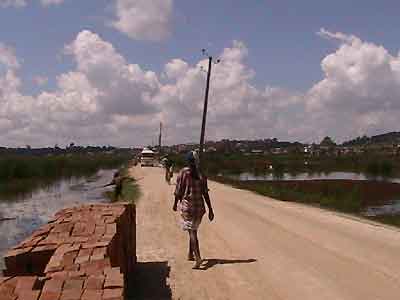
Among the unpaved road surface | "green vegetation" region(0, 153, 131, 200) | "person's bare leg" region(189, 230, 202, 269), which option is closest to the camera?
the unpaved road surface

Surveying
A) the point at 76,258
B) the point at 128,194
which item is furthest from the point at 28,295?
the point at 128,194

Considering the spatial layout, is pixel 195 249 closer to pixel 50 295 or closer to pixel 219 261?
pixel 219 261

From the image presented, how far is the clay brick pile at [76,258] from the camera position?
505 cm

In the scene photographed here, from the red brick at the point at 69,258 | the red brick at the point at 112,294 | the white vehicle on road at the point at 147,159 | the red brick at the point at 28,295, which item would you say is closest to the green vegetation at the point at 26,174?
the white vehicle on road at the point at 147,159

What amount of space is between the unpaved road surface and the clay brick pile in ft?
3.15

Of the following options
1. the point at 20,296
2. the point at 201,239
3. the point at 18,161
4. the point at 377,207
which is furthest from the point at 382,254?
the point at 18,161

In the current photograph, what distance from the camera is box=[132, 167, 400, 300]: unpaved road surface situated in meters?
8.21

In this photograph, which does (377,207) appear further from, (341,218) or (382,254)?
(382,254)

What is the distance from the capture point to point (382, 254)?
11023 millimetres

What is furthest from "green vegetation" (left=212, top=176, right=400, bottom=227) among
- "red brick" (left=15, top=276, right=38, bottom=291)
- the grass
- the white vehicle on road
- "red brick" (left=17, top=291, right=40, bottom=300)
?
the white vehicle on road

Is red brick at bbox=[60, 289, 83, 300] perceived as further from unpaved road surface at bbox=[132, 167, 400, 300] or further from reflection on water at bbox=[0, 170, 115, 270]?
reflection on water at bbox=[0, 170, 115, 270]

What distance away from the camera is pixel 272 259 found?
412 inches

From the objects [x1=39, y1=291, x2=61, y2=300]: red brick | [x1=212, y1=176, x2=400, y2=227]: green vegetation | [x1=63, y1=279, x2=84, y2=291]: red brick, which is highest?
[x1=63, y1=279, x2=84, y2=291]: red brick

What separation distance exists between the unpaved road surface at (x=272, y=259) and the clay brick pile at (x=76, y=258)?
96cm
